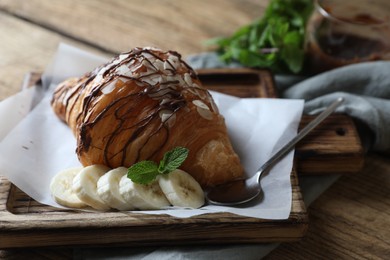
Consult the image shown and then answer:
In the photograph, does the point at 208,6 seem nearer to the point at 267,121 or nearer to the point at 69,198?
the point at 267,121

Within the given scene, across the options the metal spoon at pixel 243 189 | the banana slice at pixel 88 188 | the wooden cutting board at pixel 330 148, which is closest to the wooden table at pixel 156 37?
the wooden cutting board at pixel 330 148

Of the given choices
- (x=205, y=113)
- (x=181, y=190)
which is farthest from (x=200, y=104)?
(x=181, y=190)

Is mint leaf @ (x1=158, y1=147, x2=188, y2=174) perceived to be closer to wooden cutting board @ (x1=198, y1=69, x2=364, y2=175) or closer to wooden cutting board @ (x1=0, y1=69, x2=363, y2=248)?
wooden cutting board @ (x1=0, y1=69, x2=363, y2=248)

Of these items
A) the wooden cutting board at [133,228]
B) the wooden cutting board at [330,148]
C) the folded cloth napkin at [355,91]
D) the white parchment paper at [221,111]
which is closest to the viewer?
the wooden cutting board at [133,228]

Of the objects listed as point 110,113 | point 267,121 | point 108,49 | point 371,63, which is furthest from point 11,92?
point 371,63

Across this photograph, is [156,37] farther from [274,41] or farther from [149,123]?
[149,123]

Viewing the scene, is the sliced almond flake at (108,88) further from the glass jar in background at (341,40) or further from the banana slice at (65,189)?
the glass jar in background at (341,40)
